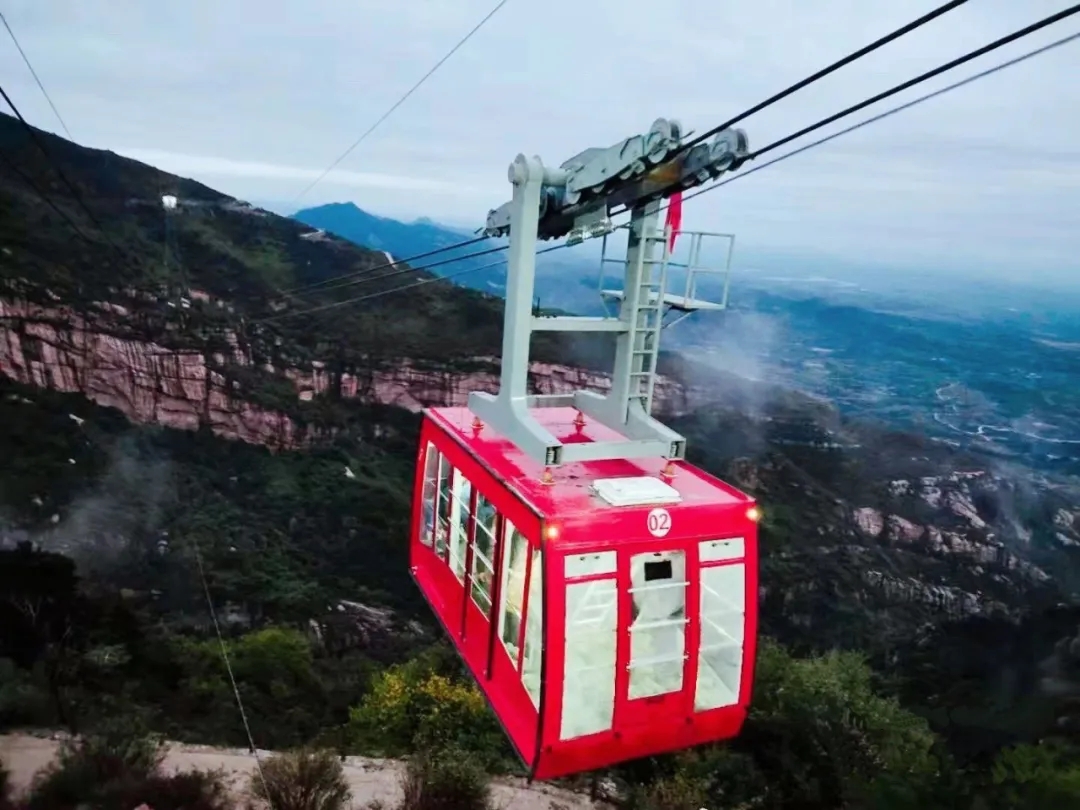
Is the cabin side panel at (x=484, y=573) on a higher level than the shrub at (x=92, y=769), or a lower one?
higher

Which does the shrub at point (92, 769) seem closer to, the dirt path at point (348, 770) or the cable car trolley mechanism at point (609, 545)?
the dirt path at point (348, 770)

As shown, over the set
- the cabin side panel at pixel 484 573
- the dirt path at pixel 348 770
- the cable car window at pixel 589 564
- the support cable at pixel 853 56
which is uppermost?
the support cable at pixel 853 56

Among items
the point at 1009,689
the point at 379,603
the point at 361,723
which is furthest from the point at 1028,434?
the point at 361,723

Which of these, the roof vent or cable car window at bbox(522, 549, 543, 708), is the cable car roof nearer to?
the roof vent

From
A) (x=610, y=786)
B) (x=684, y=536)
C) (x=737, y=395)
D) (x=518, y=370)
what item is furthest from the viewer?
(x=737, y=395)

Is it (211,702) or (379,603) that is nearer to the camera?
(211,702)

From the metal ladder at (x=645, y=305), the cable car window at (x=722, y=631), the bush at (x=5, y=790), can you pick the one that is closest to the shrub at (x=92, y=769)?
the bush at (x=5, y=790)

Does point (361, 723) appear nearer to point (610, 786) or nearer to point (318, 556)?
point (610, 786)
